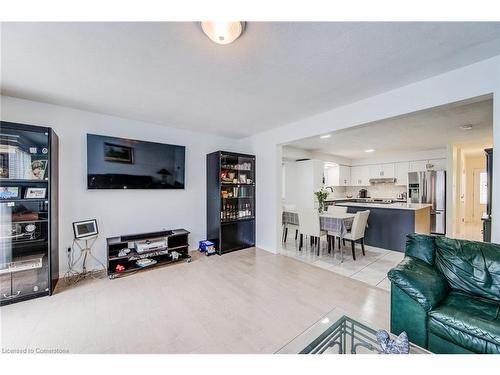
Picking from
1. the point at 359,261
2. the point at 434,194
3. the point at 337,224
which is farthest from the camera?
the point at 434,194

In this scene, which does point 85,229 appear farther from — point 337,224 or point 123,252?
point 337,224

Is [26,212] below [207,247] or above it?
above

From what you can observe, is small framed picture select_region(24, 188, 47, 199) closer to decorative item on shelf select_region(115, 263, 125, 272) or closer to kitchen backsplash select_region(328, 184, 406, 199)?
decorative item on shelf select_region(115, 263, 125, 272)

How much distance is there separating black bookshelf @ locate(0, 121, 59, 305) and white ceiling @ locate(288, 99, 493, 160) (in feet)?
12.0

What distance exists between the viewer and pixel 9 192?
2316 millimetres

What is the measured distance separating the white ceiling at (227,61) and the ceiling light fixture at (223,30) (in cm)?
8

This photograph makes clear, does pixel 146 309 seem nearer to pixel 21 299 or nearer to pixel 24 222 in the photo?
pixel 21 299

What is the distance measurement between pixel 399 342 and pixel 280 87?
2362mm

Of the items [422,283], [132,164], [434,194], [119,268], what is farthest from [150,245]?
[434,194]

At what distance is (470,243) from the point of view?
184cm

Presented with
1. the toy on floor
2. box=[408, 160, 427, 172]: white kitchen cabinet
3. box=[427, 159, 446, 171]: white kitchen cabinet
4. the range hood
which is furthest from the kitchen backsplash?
the toy on floor

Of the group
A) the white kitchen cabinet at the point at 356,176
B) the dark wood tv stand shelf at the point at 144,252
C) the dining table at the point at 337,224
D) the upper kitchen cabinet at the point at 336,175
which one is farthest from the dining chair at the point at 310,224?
the white kitchen cabinet at the point at 356,176

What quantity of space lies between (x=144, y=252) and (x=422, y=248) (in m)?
3.50
